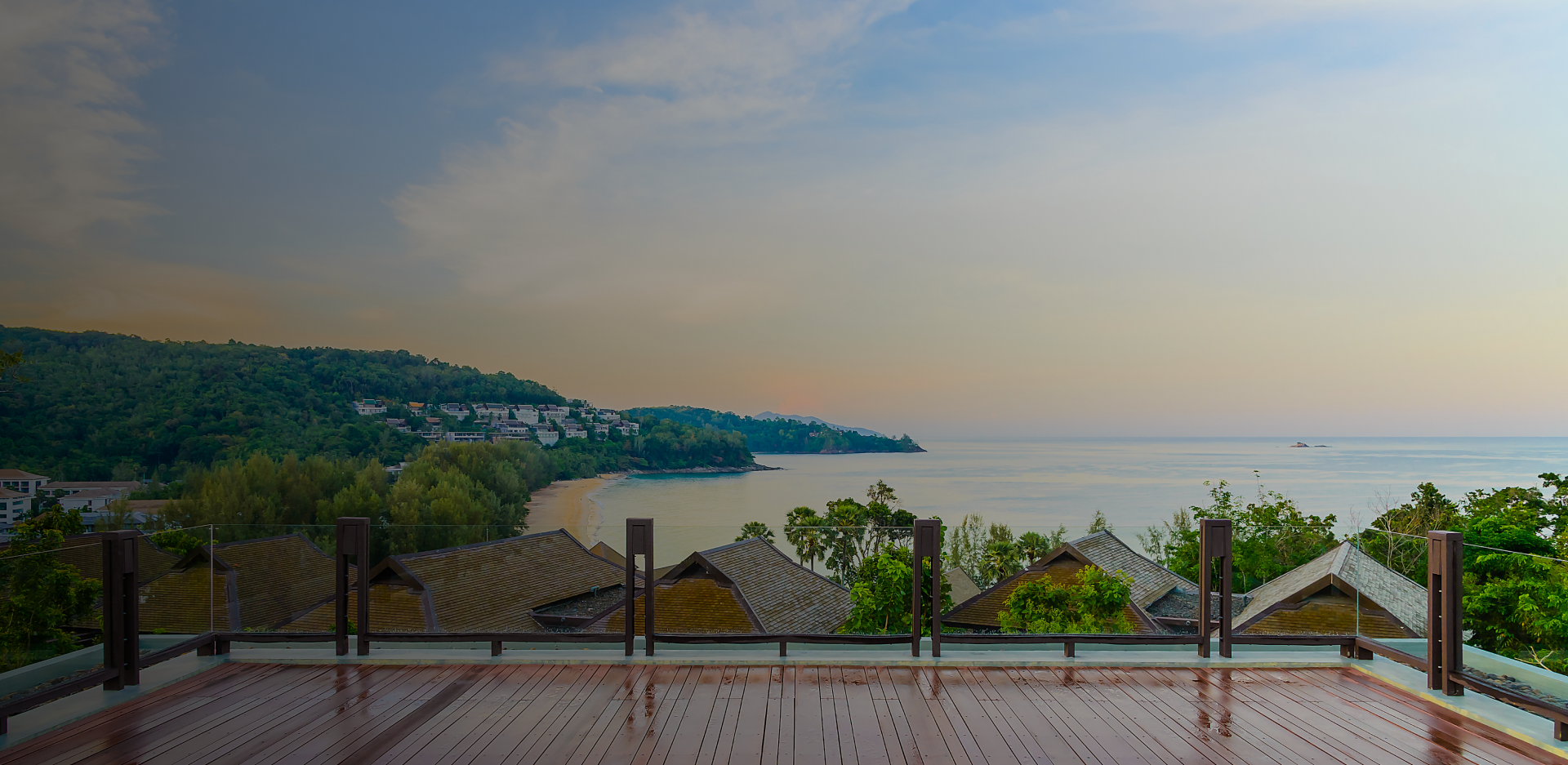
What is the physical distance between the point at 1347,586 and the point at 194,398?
45.4 metres

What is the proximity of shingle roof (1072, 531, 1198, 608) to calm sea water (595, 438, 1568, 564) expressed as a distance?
25.1 meters

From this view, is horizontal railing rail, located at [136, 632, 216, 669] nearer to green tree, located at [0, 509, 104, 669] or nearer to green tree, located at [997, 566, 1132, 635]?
green tree, located at [0, 509, 104, 669]

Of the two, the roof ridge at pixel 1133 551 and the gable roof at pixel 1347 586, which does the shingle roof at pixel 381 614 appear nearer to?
the roof ridge at pixel 1133 551

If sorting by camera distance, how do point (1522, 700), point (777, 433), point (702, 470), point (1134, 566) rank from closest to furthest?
point (1522, 700), point (1134, 566), point (702, 470), point (777, 433)

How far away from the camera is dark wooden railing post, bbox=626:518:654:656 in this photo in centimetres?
438

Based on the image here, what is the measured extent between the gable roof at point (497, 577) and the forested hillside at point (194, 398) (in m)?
34.8

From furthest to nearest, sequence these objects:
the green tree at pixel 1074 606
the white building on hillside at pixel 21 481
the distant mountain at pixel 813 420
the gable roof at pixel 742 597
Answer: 1. the distant mountain at pixel 813 420
2. the white building on hillside at pixel 21 481
3. the green tree at pixel 1074 606
4. the gable roof at pixel 742 597

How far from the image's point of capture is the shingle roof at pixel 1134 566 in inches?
194

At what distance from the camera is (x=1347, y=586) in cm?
456

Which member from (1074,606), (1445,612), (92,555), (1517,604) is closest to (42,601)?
(92,555)

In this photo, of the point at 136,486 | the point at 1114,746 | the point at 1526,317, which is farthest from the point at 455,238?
the point at 1526,317

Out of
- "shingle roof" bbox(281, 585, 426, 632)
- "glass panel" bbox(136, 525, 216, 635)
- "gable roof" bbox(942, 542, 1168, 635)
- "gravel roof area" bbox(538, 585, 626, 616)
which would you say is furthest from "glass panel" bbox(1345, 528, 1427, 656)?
"glass panel" bbox(136, 525, 216, 635)

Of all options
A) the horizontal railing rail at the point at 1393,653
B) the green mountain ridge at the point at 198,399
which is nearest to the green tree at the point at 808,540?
the horizontal railing rail at the point at 1393,653

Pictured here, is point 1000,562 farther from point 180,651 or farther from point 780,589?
point 180,651
